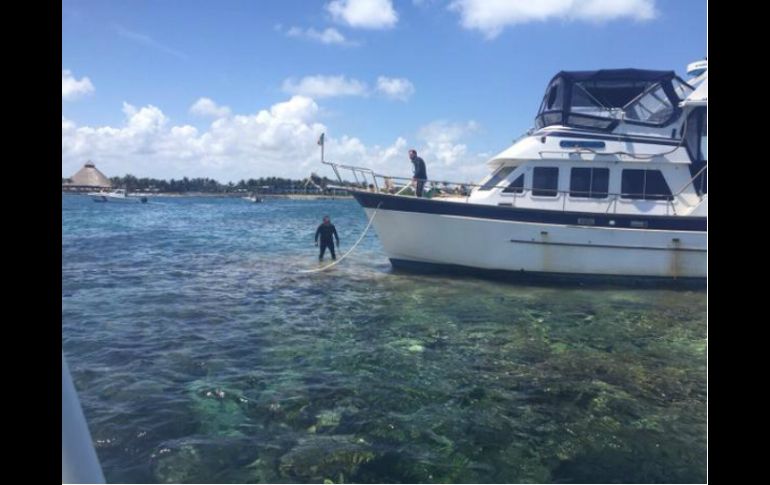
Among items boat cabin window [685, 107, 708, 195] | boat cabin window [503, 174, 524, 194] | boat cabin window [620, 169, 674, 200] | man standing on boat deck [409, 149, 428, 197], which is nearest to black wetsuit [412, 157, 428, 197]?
man standing on boat deck [409, 149, 428, 197]

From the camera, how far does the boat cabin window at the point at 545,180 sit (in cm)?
1314

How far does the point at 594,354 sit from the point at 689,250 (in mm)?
6992

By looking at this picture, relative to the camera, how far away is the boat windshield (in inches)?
→ 536

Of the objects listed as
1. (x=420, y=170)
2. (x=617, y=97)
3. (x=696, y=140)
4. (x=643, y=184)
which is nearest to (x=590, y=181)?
(x=643, y=184)

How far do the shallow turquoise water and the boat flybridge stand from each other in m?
1.27

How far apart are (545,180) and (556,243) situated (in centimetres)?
182

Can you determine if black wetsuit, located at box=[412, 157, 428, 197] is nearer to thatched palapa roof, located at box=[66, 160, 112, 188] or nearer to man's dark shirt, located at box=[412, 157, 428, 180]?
man's dark shirt, located at box=[412, 157, 428, 180]

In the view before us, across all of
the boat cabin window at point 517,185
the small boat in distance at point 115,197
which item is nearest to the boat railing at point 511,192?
the boat cabin window at point 517,185

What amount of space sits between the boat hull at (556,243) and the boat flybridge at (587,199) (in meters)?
0.03

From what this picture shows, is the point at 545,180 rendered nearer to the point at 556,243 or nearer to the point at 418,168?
the point at 556,243

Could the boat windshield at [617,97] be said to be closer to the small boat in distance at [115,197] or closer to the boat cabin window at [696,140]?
the boat cabin window at [696,140]

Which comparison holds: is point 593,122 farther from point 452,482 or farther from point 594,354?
point 452,482
